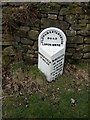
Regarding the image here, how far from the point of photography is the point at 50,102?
18.5 feet

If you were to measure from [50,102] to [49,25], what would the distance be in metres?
1.25

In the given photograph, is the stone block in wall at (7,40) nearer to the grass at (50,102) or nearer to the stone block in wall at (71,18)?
the grass at (50,102)

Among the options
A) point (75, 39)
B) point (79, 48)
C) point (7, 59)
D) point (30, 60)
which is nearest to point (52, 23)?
point (75, 39)

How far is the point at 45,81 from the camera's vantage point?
5941 mm

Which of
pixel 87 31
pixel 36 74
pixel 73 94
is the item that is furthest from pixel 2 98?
pixel 87 31

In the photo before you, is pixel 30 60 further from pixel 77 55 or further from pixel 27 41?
pixel 77 55

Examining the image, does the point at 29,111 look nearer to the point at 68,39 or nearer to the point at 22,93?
the point at 22,93

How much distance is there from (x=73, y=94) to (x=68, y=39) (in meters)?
0.94

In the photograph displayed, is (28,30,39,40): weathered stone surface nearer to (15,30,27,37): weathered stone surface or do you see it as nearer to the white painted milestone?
(15,30,27,37): weathered stone surface

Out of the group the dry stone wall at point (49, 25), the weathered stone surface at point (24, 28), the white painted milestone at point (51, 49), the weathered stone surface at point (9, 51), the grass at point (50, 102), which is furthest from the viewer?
the weathered stone surface at point (9, 51)

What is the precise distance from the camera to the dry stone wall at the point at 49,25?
5824 millimetres

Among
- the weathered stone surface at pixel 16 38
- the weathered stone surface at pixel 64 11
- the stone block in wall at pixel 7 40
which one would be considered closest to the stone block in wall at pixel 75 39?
the weathered stone surface at pixel 64 11

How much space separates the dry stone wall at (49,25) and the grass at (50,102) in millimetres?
495

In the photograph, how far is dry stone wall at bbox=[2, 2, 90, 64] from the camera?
19.1 ft
